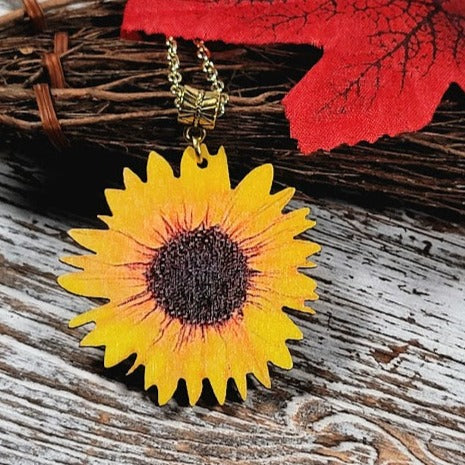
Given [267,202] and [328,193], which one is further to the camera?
[328,193]

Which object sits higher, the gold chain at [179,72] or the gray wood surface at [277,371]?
the gold chain at [179,72]

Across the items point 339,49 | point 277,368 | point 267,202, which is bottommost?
point 277,368

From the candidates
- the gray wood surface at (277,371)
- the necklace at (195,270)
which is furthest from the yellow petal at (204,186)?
the gray wood surface at (277,371)

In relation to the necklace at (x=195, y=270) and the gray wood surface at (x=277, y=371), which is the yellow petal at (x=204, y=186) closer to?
the necklace at (x=195, y=270)

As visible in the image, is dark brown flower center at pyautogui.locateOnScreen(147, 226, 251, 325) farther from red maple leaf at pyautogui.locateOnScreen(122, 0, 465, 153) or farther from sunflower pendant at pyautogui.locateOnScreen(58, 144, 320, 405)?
red maple leaf at pyautogui.locateOnScreen(122, 0, 465, 153)

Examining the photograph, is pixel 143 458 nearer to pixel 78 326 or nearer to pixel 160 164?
pixel 78 326

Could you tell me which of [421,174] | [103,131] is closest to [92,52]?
[103,131]

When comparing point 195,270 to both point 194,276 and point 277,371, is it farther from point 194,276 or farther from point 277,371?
point 277,371
